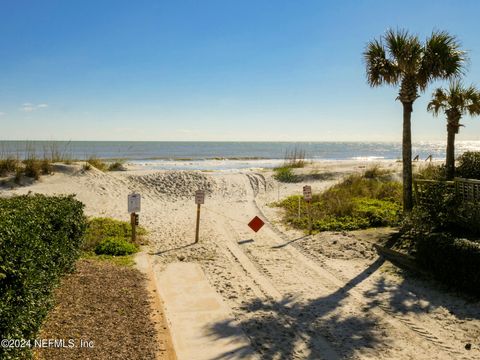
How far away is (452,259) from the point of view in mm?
8758

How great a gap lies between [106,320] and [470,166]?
514 inches

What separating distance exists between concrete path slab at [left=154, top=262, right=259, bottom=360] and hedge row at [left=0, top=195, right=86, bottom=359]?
2.05 m

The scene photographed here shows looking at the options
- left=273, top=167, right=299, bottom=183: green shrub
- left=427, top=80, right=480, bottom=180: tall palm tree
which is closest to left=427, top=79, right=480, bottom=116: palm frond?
left=427, top=80, right=480, bottom=180: tall palm tree

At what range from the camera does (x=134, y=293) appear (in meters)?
8.06

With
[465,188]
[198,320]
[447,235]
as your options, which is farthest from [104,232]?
[465,188]

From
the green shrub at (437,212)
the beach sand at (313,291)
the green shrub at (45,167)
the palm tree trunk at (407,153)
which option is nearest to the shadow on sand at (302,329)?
the beach sand at (313,291)

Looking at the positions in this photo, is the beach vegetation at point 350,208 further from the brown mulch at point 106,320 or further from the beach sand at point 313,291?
the brown mulch at point 106,320

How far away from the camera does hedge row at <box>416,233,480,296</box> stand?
8219mm

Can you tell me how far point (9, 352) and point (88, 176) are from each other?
69.3 feet

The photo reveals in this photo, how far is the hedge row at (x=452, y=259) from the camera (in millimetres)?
8219

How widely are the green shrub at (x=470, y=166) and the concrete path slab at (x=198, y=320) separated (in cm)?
1012

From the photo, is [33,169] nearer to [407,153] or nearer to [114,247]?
[114,247]

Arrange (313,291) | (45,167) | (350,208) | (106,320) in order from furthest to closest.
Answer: (45,167) < (350,208) < (313,291) < (106,320)

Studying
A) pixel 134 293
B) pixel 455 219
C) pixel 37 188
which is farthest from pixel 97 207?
pixel 455 219
